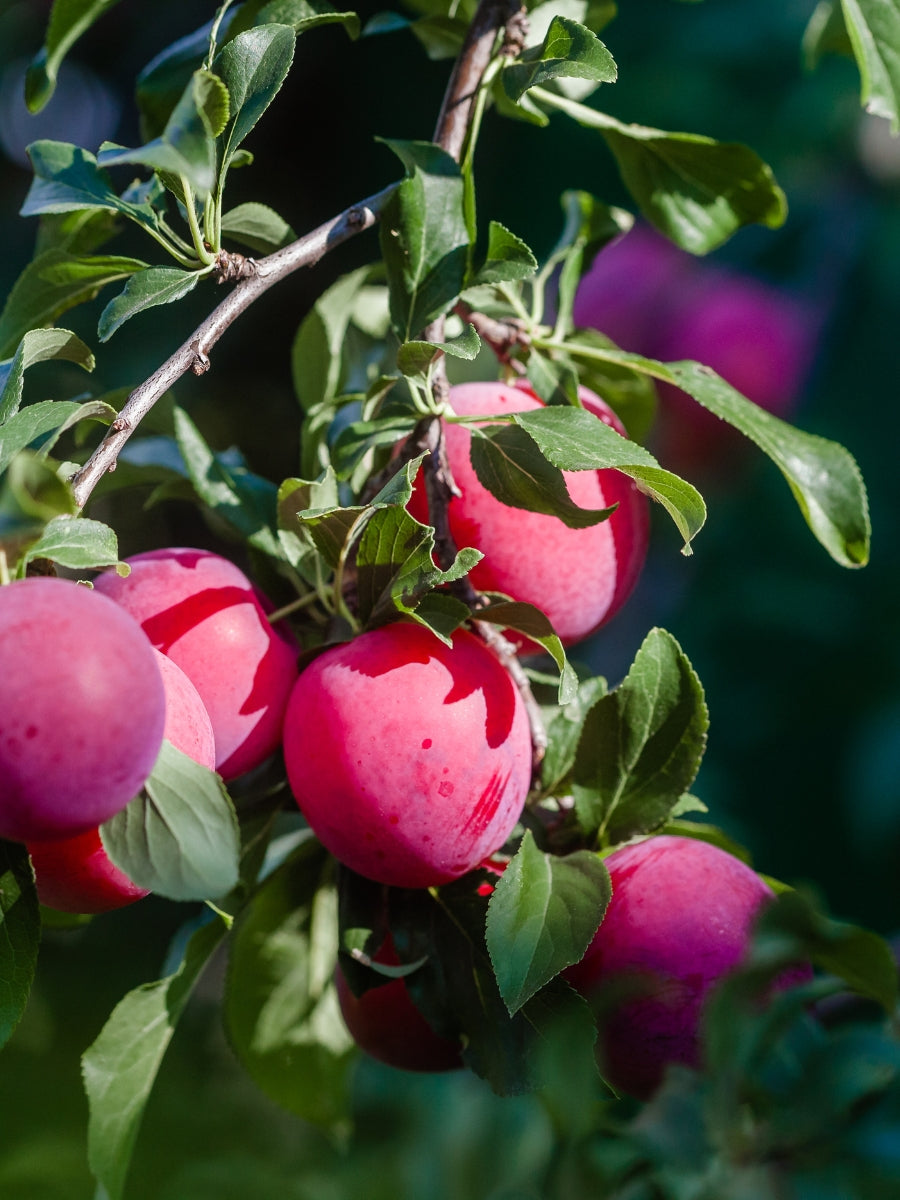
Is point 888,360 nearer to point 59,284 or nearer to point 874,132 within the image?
point 874,132

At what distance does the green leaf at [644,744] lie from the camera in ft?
1.83

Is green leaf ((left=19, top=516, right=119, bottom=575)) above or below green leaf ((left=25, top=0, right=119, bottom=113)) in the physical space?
below

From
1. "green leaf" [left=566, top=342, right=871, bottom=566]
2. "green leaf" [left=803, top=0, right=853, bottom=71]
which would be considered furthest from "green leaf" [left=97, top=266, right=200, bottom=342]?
"green leaf" [left=803, top=0, right=853, bottom=71]

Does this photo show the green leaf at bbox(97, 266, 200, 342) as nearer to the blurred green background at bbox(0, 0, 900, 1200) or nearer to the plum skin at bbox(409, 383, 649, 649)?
the plum skin at bbox(409, 383, 649, 649)

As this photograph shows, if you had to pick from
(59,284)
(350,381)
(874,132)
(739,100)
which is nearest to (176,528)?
(350,381)

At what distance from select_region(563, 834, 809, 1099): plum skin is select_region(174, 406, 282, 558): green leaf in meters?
0.25

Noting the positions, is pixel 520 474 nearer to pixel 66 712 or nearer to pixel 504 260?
pixel 504 260

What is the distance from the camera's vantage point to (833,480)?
59 cm

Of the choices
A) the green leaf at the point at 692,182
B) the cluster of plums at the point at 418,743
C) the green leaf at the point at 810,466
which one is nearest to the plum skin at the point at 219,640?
the cluster of plums at the point at 418,743

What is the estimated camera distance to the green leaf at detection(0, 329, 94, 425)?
43 centimetres

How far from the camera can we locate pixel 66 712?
1.18ft

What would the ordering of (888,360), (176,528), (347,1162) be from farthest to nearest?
(888,360), (176,528), (347,1162)

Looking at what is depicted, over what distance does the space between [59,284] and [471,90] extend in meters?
0.25

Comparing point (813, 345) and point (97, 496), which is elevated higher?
point (97, 496)
